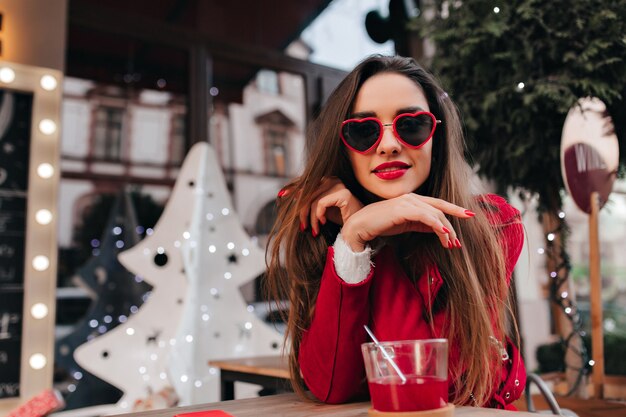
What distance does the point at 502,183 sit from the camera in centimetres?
258

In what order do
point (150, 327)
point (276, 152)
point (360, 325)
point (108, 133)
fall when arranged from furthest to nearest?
point (276, 152), point (108, 133), point (150, 327), point (360, 325)

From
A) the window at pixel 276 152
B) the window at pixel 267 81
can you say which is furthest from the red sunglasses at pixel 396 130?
the window at pixel 267 81

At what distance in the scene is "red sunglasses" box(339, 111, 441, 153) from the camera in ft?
3.33

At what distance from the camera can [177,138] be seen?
3.66m

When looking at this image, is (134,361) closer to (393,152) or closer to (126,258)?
(126,258)

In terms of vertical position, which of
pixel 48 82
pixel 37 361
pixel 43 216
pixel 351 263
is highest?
pixel 48 82

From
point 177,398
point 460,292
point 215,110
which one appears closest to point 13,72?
point 215,110

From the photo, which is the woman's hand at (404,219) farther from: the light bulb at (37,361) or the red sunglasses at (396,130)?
the light bulb at (37,361)

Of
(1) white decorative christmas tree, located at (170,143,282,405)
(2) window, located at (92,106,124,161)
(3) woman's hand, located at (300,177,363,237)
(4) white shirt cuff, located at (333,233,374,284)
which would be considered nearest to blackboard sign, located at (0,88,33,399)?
(2) window, located at (92,106,124,161)

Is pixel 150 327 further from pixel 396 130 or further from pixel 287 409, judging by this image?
pixel 396 130

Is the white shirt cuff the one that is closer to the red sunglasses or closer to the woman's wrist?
the woman's wrist

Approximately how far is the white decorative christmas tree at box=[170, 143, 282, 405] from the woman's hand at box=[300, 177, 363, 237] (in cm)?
177

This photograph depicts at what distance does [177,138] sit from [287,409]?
2.95 metres

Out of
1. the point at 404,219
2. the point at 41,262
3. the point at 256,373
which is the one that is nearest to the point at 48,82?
the point at 41,262
